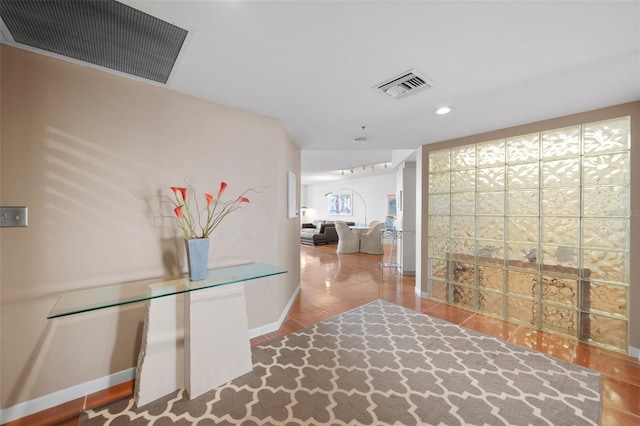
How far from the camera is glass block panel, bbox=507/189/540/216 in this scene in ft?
8.83

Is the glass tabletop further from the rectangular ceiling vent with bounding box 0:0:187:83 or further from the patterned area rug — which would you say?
the rectangular ceiling vent with bounding box 0:0:187:83

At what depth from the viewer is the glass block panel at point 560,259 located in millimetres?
2484

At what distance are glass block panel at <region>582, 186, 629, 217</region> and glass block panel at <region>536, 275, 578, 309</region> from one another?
70cm

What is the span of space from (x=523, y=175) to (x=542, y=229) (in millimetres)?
599

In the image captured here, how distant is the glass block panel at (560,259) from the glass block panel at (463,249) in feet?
2.19

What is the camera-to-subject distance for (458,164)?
10.6ft

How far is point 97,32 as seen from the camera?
1.35 m

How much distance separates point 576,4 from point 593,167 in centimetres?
190

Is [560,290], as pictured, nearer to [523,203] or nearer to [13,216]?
[523,203]

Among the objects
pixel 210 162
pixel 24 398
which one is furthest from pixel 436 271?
pixel 24 398

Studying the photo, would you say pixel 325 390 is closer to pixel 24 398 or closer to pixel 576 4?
pixel 24 398

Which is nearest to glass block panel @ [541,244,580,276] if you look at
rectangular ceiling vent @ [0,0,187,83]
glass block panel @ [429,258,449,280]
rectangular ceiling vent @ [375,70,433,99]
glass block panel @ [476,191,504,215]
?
glass block panel @ [476,191,504,215]

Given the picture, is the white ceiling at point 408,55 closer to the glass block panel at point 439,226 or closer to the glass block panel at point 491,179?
the glass block panel at point 491,179

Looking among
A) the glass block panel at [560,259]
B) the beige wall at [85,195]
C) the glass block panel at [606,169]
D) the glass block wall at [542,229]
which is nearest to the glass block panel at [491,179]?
the glass block wall at [542,229]
